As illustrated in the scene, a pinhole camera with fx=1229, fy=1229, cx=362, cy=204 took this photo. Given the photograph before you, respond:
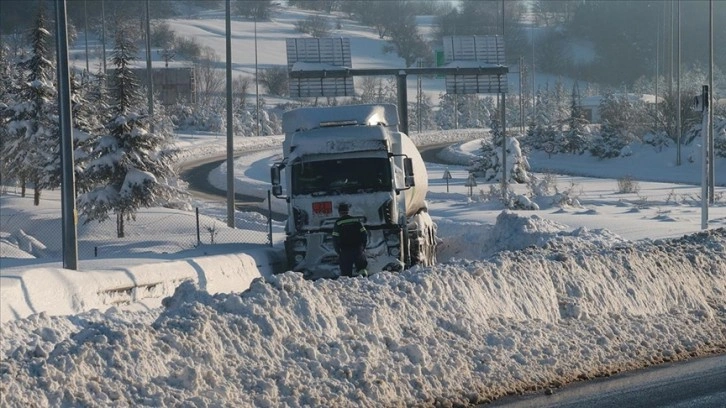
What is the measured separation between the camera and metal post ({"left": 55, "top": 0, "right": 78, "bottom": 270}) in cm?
2084

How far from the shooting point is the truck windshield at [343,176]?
2344 centimetres

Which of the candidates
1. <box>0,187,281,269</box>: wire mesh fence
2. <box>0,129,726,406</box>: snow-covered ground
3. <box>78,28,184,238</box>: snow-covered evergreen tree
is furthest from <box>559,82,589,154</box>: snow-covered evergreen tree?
<box>0,129,726,406</box>: snow-covered ground

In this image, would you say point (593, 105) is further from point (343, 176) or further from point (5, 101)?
point (343, 176)

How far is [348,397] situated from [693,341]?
603 cm

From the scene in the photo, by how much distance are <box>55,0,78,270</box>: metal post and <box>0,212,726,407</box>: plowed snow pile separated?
212 inches

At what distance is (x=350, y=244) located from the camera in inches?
831

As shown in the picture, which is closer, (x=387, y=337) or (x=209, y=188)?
(x=387, y=337)

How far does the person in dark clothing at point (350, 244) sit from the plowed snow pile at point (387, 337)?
3.42 m

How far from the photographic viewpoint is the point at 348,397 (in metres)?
12.5

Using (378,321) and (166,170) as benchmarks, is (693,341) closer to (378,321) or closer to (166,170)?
(378,321)

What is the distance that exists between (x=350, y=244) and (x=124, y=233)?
56.3 ft

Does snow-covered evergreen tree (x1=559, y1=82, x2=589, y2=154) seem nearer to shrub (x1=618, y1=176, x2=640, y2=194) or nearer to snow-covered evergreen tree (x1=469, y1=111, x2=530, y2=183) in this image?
snow-covered evergreen tree (x1=469, y1=111, x2=530, y2=183)

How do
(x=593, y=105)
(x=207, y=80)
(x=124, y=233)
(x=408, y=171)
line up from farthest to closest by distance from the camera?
(x=207, y=80) < (x=593, y=105) < (x=124, y=233) < (x=408, y=171)

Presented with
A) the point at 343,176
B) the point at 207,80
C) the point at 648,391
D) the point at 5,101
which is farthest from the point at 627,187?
the point at 207,80
